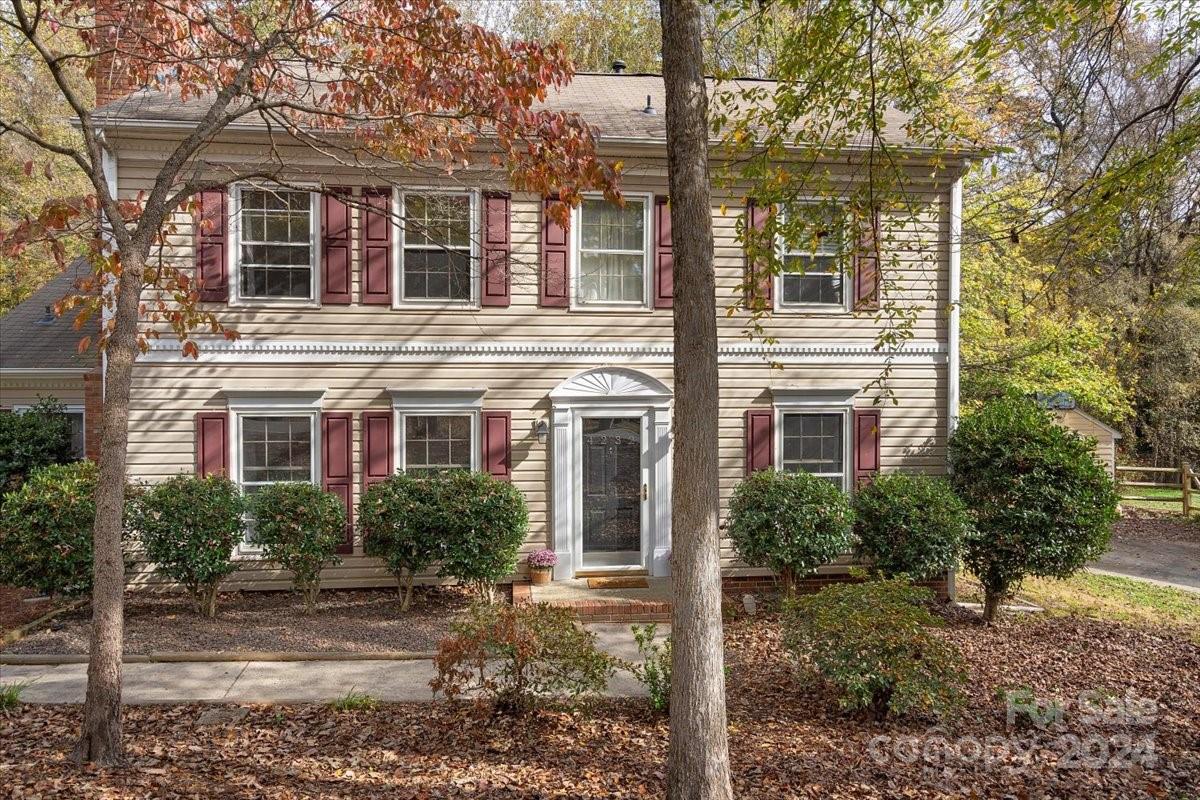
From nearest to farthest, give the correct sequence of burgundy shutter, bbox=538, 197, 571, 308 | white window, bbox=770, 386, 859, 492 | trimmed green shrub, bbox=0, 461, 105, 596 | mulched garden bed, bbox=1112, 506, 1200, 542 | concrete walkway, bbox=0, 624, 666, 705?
concrete walkway, bbox=0, 624, 666, 705, trimmed green shrub, bbox=0, 461, 105, 596, burgundy shutter, bbox=538, 197, 571, 308, white window, bbox=770, 386, 859, 492, mulched garden bed, bbox=1112, 506, 1200, 542

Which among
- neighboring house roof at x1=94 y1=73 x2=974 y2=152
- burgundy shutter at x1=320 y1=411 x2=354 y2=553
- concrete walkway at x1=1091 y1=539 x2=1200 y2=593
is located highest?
neighboring house roof at x1=94 y1=73 x2=974 y2=152

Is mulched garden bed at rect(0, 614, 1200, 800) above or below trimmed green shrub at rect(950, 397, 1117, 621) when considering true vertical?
below

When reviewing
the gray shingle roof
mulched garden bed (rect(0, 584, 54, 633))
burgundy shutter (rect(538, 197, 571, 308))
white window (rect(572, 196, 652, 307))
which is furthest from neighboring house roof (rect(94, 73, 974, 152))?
mulched garden bed (rect(0, 584, 54, 633))

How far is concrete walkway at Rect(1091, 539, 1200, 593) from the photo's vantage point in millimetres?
12234

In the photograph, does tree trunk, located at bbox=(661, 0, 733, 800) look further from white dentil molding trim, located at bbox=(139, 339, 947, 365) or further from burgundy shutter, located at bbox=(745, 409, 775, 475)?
burgundy shutter, located at bbox=(745, 409, 775, 475)

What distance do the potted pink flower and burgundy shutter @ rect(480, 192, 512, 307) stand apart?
318cm

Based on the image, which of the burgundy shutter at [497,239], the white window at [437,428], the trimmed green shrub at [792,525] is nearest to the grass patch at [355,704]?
the white window at [437,428]

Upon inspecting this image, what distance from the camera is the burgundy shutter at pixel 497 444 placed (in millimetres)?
9523

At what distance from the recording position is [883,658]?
18.0ft

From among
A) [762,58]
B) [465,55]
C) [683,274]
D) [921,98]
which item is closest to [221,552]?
[465,55]

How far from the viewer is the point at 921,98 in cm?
622

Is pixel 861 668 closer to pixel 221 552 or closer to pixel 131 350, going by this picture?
pixel 131 350

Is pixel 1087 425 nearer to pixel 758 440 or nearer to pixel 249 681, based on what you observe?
pixel 758 440

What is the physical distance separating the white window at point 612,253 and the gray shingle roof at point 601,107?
0.94 metres
